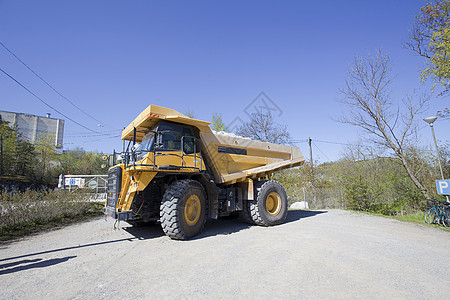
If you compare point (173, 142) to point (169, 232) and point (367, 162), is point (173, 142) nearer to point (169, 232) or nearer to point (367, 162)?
point (169, 232)

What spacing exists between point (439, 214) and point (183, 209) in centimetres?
978

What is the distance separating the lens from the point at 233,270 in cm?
392

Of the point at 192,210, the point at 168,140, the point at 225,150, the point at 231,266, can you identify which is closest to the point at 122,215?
the point at 192,210

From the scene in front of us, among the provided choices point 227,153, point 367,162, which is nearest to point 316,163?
point 367,162

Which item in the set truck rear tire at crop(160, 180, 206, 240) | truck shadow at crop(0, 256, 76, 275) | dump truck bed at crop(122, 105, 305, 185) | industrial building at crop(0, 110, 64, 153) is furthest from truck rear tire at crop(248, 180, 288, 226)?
industrial building at crop(0, 110, 64, 153)

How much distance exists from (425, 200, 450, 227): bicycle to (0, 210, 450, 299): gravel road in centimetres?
259

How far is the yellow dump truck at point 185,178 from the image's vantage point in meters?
5.72

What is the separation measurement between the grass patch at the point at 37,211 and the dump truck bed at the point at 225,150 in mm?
4367

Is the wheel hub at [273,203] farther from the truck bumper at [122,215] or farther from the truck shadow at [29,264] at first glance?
the truck shadow at [29,264]

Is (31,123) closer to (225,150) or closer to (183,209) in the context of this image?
(225,150)

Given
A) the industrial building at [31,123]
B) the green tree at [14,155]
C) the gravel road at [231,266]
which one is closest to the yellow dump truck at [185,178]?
the gravel road at [231,266]

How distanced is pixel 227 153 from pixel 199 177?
1363 millimetres

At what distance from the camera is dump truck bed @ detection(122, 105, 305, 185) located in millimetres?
6504

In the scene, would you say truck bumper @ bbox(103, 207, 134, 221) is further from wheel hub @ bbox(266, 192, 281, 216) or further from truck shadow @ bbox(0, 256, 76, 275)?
wheel hub @ bbox(266, 192, 281, 216)
